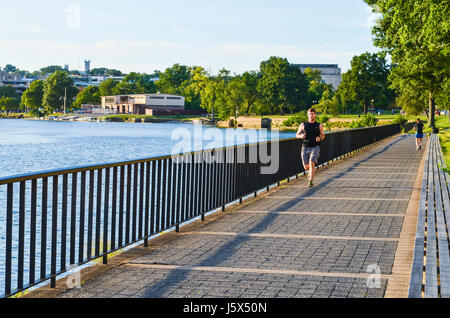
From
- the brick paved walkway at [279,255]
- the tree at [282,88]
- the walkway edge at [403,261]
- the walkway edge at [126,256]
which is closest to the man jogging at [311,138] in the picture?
the brick paved walkway at [279,255]

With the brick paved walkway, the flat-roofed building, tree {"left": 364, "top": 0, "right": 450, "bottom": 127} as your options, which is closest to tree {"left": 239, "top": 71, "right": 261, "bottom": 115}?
the flat-roofed building

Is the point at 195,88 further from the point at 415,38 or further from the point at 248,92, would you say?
the point at 415,38

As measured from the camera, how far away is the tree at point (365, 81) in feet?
396

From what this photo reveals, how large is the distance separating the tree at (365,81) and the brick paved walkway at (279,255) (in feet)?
366

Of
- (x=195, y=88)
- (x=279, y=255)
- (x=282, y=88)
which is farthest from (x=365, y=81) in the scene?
(x=279, y=255)

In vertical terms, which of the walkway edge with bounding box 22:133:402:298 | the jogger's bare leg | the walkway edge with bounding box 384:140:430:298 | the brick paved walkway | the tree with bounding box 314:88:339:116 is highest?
the tree with bounding box 314:88:339:116

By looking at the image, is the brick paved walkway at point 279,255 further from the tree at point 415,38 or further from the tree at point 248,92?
the tree at point 248,92

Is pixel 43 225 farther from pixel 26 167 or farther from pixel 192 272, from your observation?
pixel 26 167

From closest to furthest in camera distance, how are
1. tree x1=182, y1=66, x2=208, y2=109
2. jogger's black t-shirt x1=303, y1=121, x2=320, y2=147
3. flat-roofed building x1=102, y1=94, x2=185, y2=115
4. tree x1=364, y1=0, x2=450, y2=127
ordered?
1. jogger's black t-shirt x1=303, y1=121, x2=320, y2=147
2. tree x1=364, y1=0, x2=450, y2=127
3. tree x1=182, y1=66, x2=208, y2=109
4. flat-roofed building x1=102, y1=94, x2=185, y2=115

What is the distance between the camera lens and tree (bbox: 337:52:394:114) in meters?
121

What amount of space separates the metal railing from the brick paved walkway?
0.35 m

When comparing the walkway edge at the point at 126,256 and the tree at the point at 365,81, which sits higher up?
the tree at the point at 365,81

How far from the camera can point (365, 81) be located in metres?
121

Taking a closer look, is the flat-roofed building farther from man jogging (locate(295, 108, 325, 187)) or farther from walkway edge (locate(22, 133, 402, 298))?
walkway edge (locate(22, 133, 402, 298))
